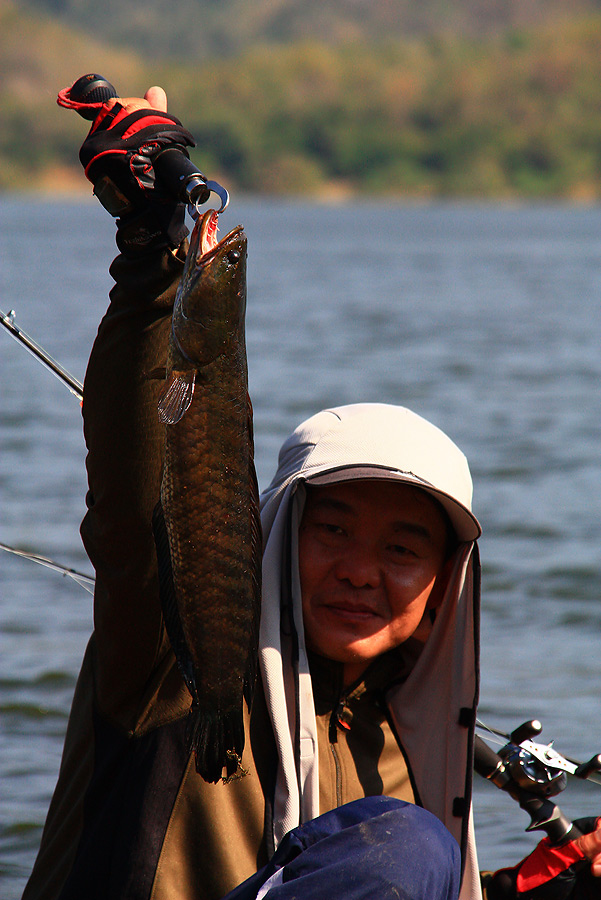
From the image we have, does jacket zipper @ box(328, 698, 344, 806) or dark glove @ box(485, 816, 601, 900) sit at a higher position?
jacket zipper @ box(328, 698, 344, 806)

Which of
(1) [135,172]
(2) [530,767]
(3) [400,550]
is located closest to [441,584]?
(3) [400,550]

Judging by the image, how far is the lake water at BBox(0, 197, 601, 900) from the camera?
5.97m

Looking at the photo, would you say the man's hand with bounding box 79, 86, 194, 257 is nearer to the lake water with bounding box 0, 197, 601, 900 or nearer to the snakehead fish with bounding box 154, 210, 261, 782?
the snakehead fish with bounding box 154, 210, 261, 782

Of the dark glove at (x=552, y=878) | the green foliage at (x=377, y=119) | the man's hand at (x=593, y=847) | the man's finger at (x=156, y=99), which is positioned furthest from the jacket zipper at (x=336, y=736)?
the green foliage at (x=377, y=119)

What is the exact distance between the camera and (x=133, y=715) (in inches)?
97.3

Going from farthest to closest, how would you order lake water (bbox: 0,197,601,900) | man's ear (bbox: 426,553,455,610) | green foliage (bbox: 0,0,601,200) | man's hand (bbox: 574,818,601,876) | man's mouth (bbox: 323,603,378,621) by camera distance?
green foliage (bbox: 0,0,601,200) < lake water (bbox: 0,197,601,900) < man's hand (bbox: 574,818,601,876) < man's ear (bbox: 426,553,455,610) < man's mouth (bbox: 323,603,378,621)

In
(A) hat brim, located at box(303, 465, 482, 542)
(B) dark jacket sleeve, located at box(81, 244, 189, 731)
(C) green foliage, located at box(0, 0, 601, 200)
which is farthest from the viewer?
(C) green foliage, located at box(0, 0, 601, 200)

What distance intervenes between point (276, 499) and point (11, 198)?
11050 cm

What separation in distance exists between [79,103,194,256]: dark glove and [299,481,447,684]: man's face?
729 millimetres

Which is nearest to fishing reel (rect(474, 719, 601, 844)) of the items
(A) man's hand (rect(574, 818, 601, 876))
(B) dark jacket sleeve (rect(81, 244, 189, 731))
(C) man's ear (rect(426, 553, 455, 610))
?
(A) man's hand (rect(574, 818, 601, 876))

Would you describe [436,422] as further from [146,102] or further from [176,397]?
[176,397]

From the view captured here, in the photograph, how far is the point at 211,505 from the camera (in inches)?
85.0

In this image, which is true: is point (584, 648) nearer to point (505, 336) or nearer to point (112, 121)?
point (112, 121)

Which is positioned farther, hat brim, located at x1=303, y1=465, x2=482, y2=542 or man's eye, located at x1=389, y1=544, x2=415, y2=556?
man's eye, located at x1=389, y1=544, x2=415, y2=556
